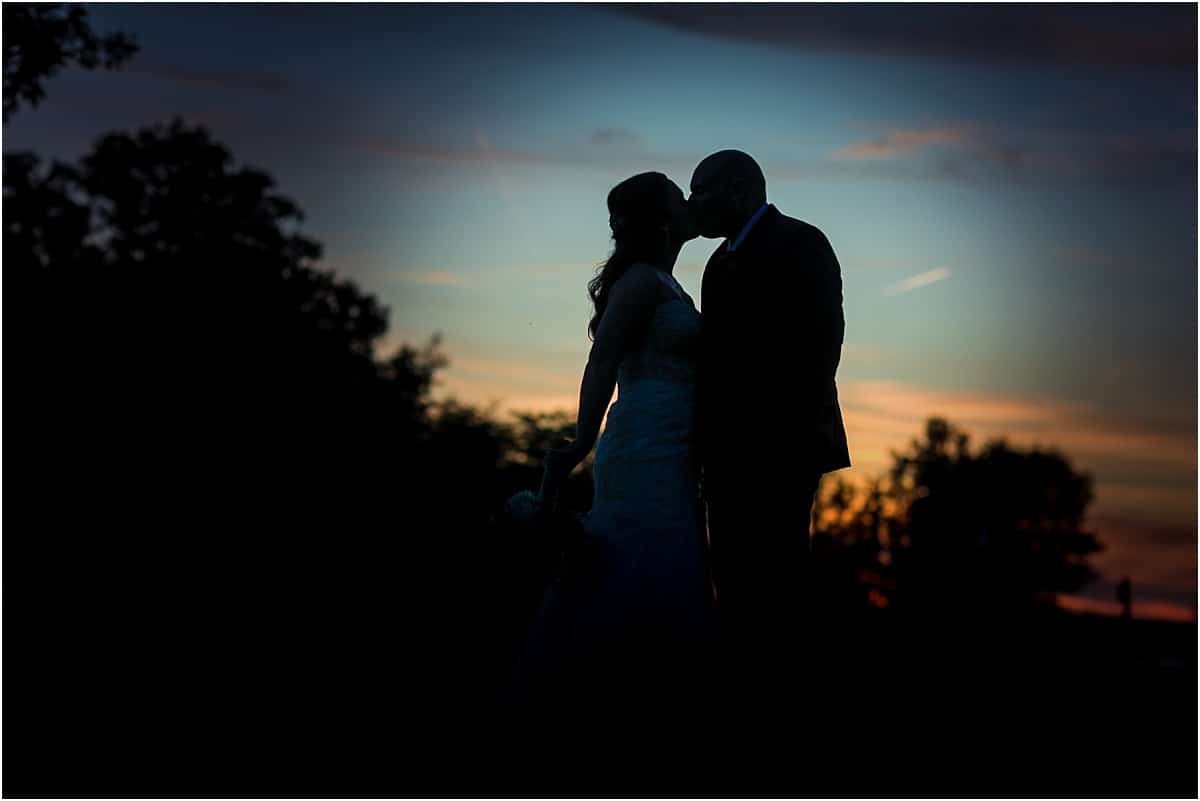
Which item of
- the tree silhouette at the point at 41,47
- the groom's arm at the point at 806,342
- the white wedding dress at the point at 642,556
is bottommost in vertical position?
the white wedding dress at the point at 642,556

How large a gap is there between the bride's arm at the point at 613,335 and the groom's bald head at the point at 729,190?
419mm

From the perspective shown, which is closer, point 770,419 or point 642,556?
point 770,419

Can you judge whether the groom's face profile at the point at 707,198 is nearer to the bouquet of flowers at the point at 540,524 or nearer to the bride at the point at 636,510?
the bride at the point at 636,510

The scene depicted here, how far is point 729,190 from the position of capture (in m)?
6.89

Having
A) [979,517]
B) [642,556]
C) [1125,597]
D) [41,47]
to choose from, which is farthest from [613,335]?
[979,517]

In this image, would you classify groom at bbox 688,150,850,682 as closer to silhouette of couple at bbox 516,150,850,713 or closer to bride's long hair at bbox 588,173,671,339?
silhouette of couple at bbox 516,150,850,713

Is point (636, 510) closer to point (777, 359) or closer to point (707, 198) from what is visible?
point (777, 359)

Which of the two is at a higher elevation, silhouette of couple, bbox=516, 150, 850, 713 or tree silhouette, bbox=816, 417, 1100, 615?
tree silhouette, bbox=816, 417, 1100, 615

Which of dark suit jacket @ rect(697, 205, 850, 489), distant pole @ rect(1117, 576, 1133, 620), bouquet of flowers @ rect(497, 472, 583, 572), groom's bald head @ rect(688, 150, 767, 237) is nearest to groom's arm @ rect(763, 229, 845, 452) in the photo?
dark suit jacket @ rect(697, 205, 850, 489)

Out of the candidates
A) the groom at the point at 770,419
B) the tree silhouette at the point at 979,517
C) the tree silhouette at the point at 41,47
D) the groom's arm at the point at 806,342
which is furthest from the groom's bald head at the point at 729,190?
the tree silhouette at the point at 979,517

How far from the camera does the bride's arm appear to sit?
689 cm

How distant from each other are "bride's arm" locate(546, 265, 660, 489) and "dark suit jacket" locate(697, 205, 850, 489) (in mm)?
393

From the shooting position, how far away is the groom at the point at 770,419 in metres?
6.55

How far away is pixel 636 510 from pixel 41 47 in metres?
14.3
